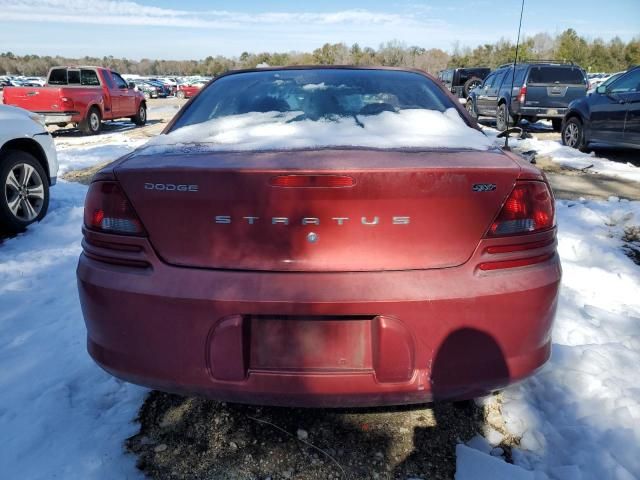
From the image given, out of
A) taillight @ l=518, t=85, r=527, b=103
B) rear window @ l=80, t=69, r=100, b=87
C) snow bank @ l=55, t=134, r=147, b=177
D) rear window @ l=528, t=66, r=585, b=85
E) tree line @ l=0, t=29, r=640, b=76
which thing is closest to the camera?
snow bank @ l=55, t=134, r=147, b=177

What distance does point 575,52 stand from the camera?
2135 inches

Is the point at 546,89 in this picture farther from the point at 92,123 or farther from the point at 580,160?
the point at 92,123

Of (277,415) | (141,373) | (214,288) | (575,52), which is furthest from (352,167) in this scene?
(575,52)

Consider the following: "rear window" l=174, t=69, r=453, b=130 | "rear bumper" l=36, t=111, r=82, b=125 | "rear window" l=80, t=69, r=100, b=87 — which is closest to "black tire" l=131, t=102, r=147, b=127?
"rear window" l=80, t=69, r=100, b=87

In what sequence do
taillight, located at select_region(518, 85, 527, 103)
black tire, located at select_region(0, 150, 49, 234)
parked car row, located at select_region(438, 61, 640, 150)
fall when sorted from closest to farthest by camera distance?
black tire, located at select_region(0, 150, 49, 234) < parked car row, located at select_region(438, 61, 640, 150) < taillight, located at select_region(518, 85, 527, 103)

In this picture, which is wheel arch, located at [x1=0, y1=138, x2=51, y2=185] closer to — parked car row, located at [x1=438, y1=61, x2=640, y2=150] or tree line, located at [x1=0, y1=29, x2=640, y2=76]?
parked car row, located at [x1=438, y1=61, x2=640, y2=150]

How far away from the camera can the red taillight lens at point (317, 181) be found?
1651mm

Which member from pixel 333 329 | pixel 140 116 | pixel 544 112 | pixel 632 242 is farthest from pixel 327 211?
pixel 140 116

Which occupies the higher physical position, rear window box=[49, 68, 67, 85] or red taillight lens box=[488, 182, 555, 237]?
rear window box=[49, 68, 67, 85]

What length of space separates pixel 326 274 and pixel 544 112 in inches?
519

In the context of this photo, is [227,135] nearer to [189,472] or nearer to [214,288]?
[214,288]

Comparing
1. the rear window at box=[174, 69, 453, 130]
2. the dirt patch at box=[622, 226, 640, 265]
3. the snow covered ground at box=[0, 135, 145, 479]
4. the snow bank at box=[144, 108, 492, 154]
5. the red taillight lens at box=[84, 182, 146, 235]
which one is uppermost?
the rear window at box=[174, 69, 453, 130]

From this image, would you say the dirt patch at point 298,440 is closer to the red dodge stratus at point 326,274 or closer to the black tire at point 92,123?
the red dodge stratus at point 326,274

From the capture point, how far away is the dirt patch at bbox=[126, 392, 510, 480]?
6.35ft
